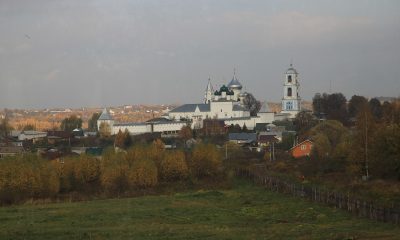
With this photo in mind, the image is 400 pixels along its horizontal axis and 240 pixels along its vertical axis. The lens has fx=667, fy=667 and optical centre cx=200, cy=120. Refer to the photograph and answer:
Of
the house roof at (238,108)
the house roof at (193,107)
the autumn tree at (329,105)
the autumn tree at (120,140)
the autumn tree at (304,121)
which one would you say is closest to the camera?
the autumn tree at (120,140)

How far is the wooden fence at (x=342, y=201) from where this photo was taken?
21.2 meters

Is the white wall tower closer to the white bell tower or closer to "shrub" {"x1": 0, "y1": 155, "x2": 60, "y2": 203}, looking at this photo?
the white bell tower

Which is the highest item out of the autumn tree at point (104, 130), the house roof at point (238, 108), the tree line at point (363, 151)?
the house roof at point (238, 108)

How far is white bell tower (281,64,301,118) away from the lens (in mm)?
98250

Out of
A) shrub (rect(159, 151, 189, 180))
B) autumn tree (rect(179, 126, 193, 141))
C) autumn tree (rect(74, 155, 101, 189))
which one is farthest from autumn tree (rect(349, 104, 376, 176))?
autumn tree (rect(179, 126, 193, 141))

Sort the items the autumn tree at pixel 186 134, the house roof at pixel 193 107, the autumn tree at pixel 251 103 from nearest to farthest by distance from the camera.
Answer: the autumn tree at pixel 186 134 → the house roof at pixel 193 107 → the autumn tree at pixel 251 103

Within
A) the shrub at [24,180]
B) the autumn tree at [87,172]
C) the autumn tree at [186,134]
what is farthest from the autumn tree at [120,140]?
the shrub at [24,180]

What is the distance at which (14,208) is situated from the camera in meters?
31.8

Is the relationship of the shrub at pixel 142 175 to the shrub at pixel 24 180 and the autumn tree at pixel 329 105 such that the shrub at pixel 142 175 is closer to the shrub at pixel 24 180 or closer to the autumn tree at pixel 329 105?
the shrub at pixel 24 180

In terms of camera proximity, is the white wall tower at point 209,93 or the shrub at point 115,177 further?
the white wall tower at point 209,93

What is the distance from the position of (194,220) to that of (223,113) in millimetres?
81429

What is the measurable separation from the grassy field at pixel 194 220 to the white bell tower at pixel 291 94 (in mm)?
66212

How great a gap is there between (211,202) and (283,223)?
963 cm

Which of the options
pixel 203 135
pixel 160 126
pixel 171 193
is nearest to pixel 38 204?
pixel 171 193
